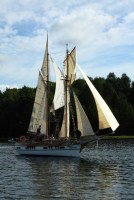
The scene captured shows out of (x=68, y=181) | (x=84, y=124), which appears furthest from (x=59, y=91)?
(x=68, y=181)

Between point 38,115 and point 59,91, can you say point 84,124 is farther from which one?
point 38,115

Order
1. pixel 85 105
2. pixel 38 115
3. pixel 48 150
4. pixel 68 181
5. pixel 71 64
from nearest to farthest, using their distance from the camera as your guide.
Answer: pixel 68 181 → pixel 48 150 → pixel 71 64 → pixel 38 115 → pixel 85 105

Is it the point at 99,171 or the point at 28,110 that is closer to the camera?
the point at 99,171

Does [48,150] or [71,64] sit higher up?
[71,64]

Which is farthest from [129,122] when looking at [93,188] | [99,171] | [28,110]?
[93,188]

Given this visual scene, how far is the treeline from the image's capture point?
143 m

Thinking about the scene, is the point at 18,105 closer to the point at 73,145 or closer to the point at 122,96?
the point at 122,96

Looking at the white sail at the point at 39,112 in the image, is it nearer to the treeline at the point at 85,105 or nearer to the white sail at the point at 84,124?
the white sail at the point at 84,124

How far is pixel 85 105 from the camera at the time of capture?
154000 millimetres

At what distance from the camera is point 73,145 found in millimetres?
64188

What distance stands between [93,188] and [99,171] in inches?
458

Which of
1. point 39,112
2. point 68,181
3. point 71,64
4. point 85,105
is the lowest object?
point 68,181

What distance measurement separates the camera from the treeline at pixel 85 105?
470 ft

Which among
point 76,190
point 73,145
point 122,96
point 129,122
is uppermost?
point 122,96
